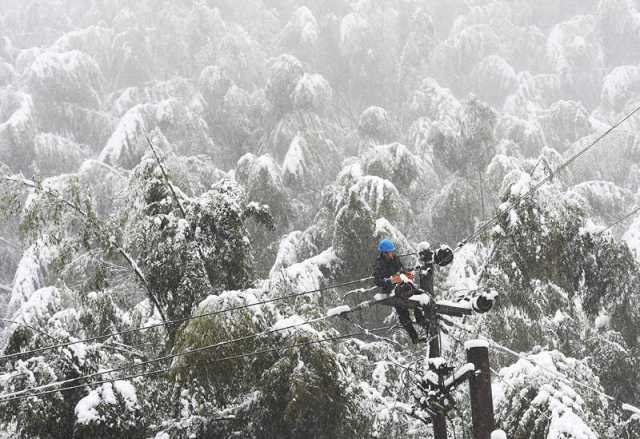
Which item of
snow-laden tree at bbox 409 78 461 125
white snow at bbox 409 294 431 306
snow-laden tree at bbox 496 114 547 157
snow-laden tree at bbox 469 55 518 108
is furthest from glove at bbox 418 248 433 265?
snow-laden tree at bbox 469 55 518 108

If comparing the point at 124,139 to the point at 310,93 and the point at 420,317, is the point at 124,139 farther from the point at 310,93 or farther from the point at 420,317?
the point at 420,317

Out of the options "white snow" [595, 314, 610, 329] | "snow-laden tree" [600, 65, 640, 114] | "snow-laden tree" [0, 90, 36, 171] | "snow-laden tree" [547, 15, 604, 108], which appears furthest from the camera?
"snow-laden tree" [547, 15, 604, 108]

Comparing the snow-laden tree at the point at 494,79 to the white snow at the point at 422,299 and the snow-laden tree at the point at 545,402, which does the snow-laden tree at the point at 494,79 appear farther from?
the white snow at the point at 422,299

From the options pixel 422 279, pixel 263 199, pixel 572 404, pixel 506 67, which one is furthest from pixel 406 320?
pixel 506 67

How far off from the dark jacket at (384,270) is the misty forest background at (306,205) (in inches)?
30.9

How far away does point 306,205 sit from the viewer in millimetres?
14906

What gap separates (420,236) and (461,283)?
4.55 metres

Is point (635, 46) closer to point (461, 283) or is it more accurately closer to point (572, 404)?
point (461, 283)

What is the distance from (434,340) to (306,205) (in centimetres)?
955

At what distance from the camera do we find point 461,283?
9.46 meters

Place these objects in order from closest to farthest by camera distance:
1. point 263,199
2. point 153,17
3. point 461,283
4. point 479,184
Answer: point 461,283 → point 263,199 → point 479,184 → point 153,17

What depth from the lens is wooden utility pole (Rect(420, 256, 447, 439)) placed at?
552 centimetres

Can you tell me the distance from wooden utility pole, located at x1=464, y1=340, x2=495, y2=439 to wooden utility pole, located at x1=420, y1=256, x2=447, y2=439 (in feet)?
2.13

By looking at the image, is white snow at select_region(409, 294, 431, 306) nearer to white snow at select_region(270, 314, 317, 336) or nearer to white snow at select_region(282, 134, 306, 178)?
white snow at select_region(270, 314, 317, 336)
